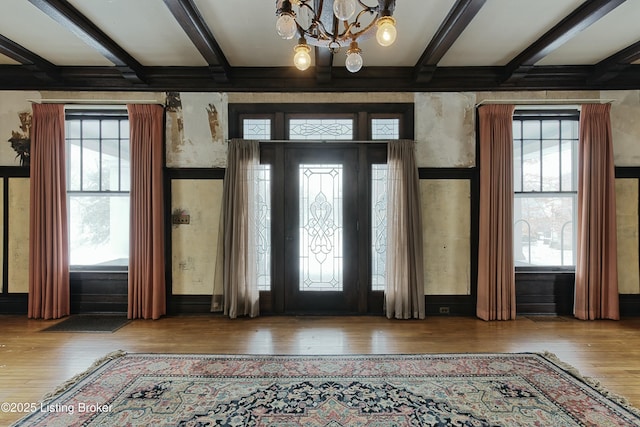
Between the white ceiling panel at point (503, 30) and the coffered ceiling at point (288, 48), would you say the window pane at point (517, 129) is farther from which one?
the white ceiling panel at point (503, 30)

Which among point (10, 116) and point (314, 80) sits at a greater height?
point (314, 80)

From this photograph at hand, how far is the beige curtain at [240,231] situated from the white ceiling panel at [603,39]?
3764mm

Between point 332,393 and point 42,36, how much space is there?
4.41 meters

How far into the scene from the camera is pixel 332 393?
93.4 inches

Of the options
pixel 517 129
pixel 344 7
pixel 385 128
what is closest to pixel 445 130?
pixel 385 128

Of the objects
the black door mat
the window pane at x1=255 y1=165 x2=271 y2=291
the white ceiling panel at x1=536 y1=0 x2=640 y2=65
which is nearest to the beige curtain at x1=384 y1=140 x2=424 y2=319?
the window pane at x1=255 y1=165 x2=271 y2=291

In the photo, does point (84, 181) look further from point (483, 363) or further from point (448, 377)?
point (483, 363)

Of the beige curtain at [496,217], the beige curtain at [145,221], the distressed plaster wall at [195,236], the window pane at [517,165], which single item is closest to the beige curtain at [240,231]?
the distressed plaster wall at [195,236]

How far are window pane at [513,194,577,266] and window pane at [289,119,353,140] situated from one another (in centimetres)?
245

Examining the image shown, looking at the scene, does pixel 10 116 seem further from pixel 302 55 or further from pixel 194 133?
pixel 302 55

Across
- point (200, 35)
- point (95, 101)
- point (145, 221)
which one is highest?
point (200, 35)

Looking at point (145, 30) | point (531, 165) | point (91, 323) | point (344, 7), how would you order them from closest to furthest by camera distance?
point (344, 7), point (145, 30), point (91, 323), point (531, 165)

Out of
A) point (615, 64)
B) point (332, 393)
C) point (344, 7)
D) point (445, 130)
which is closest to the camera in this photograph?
point (344, 7)

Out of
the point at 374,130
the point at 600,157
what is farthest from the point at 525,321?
the point at 374,130
